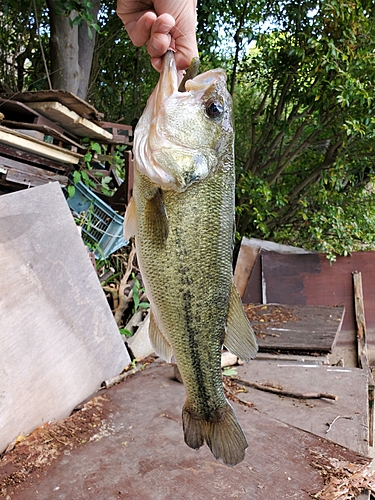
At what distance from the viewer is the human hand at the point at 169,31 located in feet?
5.25

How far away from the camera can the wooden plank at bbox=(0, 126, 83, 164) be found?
3.52 metres

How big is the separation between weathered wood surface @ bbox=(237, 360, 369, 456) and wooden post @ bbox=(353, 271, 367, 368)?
1.68m

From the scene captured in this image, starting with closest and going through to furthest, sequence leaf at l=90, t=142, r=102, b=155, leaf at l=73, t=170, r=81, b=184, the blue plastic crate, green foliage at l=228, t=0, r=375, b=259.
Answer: leaf at l=73, t=170, r=81, b=184
the blue plastic crate
leaf at l=90, t=142, r=102, b=155
green foliage at l=228, t=0, r=375, b=259

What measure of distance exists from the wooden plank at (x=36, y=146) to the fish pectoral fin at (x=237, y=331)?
101 inches

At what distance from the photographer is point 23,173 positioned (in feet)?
12.5

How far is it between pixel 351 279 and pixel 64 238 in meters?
4.26

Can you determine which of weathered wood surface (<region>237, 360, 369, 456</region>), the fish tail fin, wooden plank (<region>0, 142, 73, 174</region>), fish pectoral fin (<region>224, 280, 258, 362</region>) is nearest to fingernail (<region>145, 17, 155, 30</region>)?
fish pectoral fin (<region>224, 280, 258, 362</region>)

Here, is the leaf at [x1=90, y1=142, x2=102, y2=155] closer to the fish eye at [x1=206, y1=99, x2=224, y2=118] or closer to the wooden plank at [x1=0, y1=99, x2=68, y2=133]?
the wooden plank at [x1=0, y1=99, x2=68, y2=133]

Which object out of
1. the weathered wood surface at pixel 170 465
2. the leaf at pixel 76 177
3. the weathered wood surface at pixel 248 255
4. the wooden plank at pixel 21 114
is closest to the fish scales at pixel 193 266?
the weathered wood surface at pixel 170 465

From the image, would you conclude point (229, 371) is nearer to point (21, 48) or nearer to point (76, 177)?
point (76, 177)

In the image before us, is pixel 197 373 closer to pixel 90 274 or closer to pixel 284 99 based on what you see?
pixel 90 274

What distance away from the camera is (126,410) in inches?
133

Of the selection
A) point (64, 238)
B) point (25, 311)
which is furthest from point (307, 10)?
point (25, 311)

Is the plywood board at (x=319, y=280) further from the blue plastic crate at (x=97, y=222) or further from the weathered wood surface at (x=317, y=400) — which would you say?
the blue plastic crate at (x=97, y=222)
